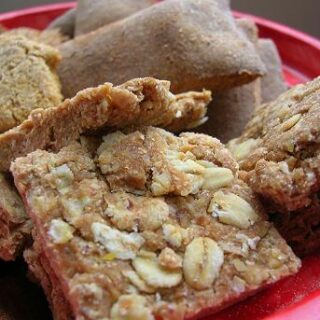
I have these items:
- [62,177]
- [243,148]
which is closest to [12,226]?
[62,177]

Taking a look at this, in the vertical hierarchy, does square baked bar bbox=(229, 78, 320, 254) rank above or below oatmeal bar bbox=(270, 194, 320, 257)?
above

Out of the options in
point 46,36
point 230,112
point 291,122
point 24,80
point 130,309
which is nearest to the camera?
point 130,309

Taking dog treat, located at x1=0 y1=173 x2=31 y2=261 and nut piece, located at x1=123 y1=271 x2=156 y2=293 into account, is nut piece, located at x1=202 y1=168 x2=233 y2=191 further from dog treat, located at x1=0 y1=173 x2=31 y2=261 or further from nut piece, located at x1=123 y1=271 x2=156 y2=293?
dog treat, located at x1=0 y1=173 x2=31 y2=261

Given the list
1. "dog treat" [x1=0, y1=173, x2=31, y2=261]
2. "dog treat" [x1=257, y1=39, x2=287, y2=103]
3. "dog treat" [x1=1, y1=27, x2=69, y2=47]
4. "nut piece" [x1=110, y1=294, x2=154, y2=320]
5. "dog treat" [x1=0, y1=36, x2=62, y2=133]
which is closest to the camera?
"nut piece" [x1=110, y1=294, x2=154, y2=320]

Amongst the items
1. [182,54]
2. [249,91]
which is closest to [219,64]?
[182,54]

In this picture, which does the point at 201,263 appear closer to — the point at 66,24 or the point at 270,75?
the point at 270,75

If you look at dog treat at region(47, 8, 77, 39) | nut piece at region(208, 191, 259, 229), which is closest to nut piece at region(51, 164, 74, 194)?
nut piece at region(208, 191, 259, 229)

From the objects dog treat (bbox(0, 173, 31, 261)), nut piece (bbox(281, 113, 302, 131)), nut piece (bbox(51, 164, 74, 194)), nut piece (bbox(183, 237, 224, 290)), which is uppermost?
nut piece (bbox(281, 113, 302, 131))

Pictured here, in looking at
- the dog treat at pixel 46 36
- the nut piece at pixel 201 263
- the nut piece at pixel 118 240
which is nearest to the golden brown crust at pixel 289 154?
the nut piece at pixel 201 263
